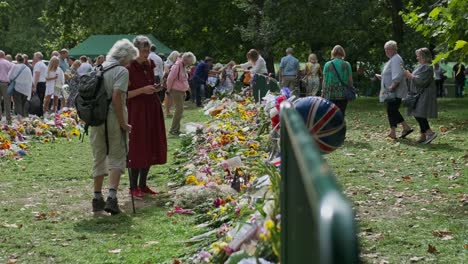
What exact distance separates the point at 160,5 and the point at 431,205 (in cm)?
3487

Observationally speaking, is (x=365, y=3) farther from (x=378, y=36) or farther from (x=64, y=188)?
(x=64, y=188)

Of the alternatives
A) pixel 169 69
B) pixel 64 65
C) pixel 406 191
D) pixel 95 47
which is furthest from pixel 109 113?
pixel 95 47

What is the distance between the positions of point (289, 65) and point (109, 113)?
1700 cm

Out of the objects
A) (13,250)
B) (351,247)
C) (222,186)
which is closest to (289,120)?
(351,247)

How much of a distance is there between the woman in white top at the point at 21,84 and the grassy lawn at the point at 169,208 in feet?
22.9

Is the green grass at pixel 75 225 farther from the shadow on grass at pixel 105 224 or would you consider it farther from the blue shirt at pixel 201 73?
the blue shirt at pixel 201 73

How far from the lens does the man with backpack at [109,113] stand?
896 centimetres

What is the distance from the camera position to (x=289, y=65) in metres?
25.8

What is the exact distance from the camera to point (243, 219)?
652 cm

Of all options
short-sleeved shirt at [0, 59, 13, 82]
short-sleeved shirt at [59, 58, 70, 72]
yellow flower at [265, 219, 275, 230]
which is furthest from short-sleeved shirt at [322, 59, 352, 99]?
short-sleeved shirt at [59, 58, 70, 72]

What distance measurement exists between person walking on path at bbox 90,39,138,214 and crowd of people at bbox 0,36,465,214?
0.4 inches

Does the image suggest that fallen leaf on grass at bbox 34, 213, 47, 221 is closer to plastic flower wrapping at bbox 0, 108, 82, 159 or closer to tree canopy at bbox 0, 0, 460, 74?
tree canopy at bbox 0, 0, 460, 74

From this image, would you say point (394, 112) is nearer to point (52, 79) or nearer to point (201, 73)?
point (52, 79)

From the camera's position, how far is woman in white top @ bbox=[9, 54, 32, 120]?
72.4ft
